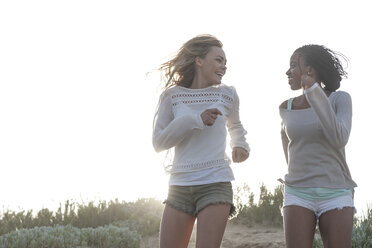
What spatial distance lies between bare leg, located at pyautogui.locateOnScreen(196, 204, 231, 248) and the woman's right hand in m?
0.63

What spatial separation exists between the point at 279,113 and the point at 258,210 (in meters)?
6.09

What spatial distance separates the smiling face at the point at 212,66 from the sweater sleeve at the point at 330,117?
0.77 m

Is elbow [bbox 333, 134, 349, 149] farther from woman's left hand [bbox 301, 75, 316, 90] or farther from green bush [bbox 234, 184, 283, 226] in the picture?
green bush [bbox 234, 184, 283, 226]

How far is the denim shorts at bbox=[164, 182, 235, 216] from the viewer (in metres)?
3.73

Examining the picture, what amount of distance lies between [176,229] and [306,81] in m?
1.53

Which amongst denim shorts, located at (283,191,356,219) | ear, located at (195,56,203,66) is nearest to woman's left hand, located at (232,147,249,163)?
denim shorts, located at (283,191,356,219)

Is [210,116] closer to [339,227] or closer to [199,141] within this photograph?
[199,141]

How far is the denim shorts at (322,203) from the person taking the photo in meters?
3.85

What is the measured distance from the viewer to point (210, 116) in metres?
3.87

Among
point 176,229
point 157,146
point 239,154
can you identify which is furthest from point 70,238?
point 239,154

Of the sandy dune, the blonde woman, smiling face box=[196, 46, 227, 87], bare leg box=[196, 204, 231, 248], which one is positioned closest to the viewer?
bare leg box=[196, 204, 231, 248]

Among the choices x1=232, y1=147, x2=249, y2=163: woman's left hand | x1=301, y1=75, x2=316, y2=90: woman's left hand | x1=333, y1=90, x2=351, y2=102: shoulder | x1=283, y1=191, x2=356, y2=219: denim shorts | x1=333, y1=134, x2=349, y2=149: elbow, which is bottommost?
x1=283, y1=191, x2=356, y2=219: denim shorts

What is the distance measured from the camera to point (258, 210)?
10.2m

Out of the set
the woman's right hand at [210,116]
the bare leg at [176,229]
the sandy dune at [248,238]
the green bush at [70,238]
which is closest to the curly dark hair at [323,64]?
the woman's right hand at [210,116]
